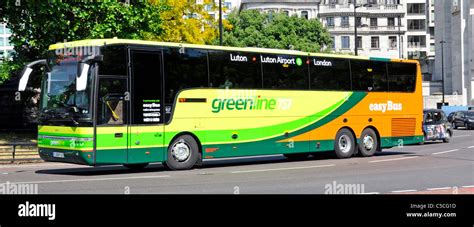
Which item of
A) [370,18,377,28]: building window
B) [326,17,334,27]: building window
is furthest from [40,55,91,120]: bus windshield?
[370,18,377,28]: building window

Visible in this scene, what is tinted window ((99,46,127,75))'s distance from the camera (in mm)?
16141

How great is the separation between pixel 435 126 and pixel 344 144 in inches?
525

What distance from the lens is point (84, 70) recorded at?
615 inches

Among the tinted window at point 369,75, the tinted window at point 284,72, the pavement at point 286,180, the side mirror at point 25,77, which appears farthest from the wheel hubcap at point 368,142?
the side mirror at point 25,77

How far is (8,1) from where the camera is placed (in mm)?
26719

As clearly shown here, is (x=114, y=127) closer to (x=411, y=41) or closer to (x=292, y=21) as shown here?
(x=292, y=21)

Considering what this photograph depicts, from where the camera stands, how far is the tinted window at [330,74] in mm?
21297

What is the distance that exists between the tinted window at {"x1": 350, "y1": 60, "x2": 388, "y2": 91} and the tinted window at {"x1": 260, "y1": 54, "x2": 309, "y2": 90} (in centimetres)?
248

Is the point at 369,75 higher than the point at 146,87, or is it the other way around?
the point at 369,75

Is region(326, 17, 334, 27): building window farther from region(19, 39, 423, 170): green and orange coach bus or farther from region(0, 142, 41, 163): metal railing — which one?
region(0, 142, 41, 163): metal railing

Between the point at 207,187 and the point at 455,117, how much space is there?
159 feet

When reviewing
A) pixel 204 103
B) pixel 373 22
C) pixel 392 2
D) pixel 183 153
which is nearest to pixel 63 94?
pixel 183 153

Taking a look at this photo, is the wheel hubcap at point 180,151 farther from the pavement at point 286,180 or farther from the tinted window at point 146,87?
the tinted window at point 146,87

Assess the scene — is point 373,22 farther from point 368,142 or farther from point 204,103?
point 204,103
